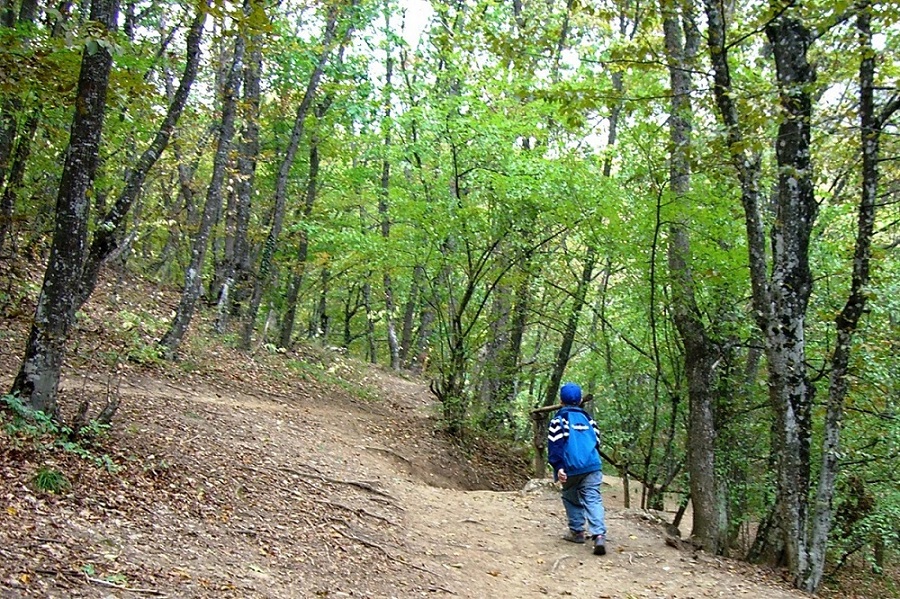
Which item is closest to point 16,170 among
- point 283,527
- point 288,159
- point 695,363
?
point 288,159

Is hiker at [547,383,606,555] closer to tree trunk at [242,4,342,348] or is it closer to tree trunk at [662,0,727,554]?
tree trunk at [662,0,727,554]

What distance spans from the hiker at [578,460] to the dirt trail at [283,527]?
0.43 metres

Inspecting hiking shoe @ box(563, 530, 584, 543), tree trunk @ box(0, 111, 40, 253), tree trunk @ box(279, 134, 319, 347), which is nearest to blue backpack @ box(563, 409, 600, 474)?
hiking shoe @ box(563, 530, 584, 543)

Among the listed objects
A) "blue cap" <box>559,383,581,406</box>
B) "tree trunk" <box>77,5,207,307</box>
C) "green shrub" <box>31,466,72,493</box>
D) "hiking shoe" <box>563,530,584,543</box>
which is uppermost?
"tree trunk" <box>77,5,207,307</box>

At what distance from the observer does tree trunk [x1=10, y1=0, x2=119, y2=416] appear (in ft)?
19.6

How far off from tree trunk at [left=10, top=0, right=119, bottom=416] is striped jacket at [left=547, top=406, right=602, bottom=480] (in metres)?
4.98

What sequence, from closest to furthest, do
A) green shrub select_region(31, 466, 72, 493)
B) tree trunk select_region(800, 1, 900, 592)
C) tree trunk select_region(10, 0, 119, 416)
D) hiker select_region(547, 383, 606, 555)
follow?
green shrub select_region(31, 466, 72, 493)
tree trunk select_region(10, 0, 119, 416)
tree trunk select_region(800, 1, 900, 592)
hiker select_region(547, 383, 606, 555)

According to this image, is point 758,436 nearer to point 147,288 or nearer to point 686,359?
point 686,359

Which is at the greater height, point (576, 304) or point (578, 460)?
point (576, 304)

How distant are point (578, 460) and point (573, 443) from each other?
0.63 ft

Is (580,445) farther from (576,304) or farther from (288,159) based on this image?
(288,159)

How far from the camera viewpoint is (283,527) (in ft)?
21.1

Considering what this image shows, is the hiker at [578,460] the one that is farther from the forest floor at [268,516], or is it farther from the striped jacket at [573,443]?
the forest floor at [268,516]

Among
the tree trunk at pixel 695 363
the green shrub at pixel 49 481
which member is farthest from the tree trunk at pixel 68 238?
the tree trunk at pixel 695 363
